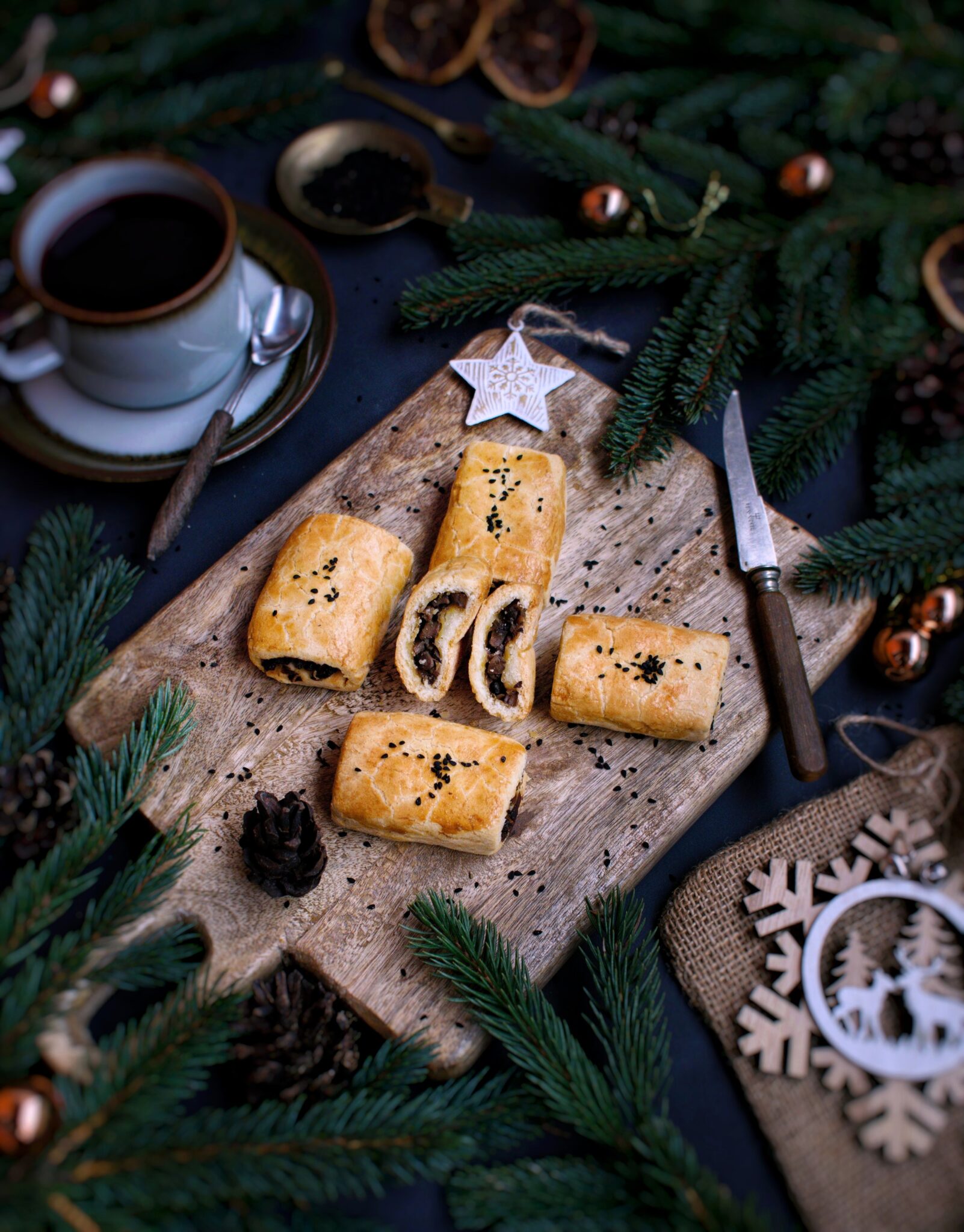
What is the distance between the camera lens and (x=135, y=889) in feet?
7.37

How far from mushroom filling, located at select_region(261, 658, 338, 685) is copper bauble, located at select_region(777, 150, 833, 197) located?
7.43ft

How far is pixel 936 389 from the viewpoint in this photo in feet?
9.60

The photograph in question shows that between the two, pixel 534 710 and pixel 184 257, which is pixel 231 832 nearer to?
pixel 534 710

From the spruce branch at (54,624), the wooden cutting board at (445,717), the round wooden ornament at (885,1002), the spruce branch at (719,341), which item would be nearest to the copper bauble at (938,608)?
the wooden cutting board at (445,717)

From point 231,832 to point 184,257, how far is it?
172 cm

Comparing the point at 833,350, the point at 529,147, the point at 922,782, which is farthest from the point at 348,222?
the point at 922,782

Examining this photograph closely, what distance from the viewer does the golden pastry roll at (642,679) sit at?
2654 mm

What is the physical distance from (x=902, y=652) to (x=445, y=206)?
223 centimetres

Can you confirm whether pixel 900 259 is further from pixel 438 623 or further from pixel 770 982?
pixel 770 982

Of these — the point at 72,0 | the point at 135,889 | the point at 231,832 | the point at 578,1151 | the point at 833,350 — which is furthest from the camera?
the point at 833,350

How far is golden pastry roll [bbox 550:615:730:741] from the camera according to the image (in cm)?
265

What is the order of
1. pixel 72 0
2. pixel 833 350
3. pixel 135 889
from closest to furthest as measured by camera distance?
pixel 135 889 < pixel 72 0 < pixel 833 350

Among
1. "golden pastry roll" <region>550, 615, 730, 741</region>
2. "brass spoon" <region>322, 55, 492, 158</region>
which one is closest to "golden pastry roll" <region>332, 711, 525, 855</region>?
"golden pastry roll" <region>550, 615, 730, 741</region>

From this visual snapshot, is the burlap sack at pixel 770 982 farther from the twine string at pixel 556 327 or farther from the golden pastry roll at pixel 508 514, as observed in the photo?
the twine string at pixel 556 327
